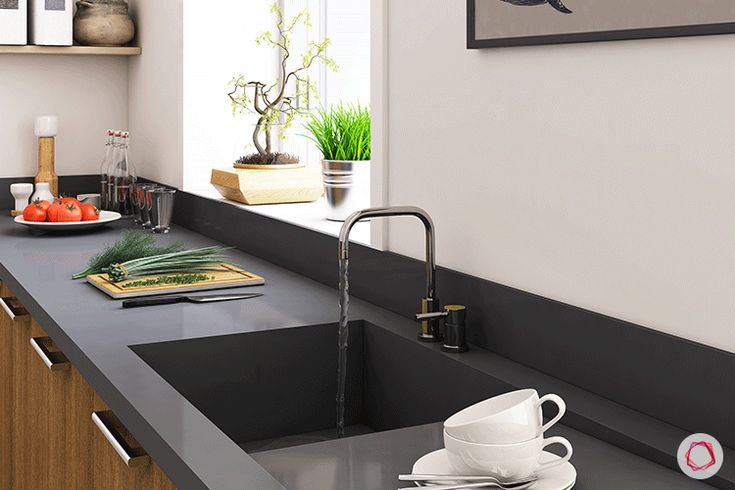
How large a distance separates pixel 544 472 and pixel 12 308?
1.65 m

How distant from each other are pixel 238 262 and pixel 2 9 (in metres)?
1.42

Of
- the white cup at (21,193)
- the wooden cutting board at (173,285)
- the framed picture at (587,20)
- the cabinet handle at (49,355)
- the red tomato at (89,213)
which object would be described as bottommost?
the cabinet handle at (49,355)

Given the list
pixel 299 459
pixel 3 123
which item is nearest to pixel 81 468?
pixel 299 459

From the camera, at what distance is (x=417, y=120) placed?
1870mm

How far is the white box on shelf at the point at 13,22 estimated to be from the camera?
3314 mm

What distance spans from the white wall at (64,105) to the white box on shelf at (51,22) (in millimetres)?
166

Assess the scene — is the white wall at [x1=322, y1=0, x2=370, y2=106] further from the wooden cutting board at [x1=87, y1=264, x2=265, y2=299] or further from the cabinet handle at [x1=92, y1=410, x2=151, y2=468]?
the cabinet handle at [x1=92, y1=410, x2=151, y2=468]

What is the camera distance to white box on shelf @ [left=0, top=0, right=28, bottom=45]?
3.31 metres

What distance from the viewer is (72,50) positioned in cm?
345

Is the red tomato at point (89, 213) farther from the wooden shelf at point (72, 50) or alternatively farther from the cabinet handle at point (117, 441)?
the cabinet handle at point (117, 441)

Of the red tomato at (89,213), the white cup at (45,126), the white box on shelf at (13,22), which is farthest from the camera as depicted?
the white cup at (45,126)

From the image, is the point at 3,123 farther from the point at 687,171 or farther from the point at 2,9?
the point at 687,171

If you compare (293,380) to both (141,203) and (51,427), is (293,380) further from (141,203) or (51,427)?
(141,203)

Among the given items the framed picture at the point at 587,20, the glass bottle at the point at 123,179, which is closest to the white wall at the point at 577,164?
the framed picture at the point at 587,20
